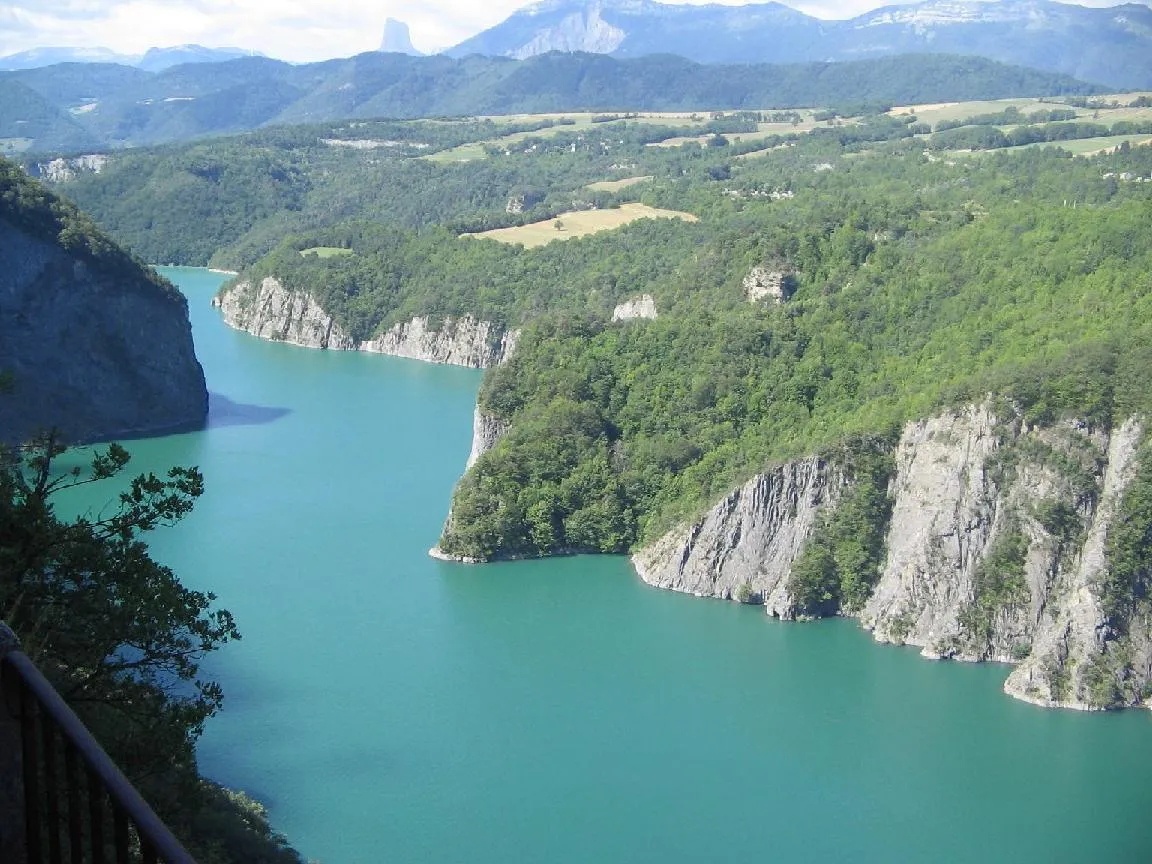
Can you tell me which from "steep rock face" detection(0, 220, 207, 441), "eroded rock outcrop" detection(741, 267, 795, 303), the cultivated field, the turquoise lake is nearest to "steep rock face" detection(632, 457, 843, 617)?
the turquoise lake

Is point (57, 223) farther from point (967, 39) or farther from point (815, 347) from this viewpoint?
point (967, 39)

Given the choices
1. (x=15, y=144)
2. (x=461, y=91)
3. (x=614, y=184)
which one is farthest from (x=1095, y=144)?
(x=461, y=91)

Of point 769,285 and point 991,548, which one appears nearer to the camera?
point 991,548

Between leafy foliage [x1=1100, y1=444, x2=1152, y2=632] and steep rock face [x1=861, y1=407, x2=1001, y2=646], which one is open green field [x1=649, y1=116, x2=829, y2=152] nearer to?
steep rock face [x1=861, y1=407, x2=1001, y2=646]

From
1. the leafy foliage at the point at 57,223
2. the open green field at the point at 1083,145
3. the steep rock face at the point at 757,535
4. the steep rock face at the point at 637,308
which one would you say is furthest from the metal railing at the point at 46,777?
the open green field at the point at 1083,145

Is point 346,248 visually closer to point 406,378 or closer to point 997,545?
point 406,378

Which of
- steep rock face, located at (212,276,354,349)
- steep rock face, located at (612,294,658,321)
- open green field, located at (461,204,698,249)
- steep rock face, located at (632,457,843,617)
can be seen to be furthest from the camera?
open green field, located at (461,204,698,249)
